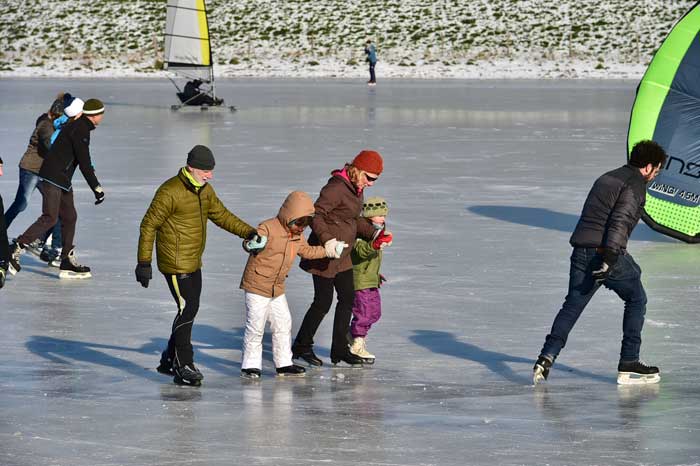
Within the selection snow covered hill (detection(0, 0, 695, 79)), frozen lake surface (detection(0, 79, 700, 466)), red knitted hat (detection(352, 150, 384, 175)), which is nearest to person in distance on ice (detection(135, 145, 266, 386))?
frozen lake surface (detection(0, 79, 700, 466))

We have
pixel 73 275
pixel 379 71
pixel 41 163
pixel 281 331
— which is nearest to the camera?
pixel 281 331

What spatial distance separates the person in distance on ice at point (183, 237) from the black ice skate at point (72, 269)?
333 cm

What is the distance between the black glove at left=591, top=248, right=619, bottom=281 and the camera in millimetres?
7020

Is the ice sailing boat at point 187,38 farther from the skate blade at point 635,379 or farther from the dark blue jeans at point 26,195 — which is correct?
the skate blade at point 635,379

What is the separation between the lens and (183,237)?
23.6ft

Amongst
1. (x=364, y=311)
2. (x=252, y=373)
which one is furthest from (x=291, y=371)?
(x=364, y=311)

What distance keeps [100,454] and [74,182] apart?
11.8 meters

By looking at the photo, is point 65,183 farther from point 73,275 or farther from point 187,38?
point 187,38

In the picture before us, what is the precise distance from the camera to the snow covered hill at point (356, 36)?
5731cm

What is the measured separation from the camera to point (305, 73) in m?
55.9

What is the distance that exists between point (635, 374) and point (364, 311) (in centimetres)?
171

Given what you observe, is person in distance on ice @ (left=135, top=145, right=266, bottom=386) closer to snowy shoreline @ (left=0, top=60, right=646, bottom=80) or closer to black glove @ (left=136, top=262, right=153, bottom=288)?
black glove @ (left=136, top=262, right=153, bottom=288)

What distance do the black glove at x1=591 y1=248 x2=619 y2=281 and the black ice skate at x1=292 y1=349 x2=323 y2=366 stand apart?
1.75 m

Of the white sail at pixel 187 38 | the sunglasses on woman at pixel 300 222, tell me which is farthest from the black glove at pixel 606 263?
the white sail at pixel 187 38
